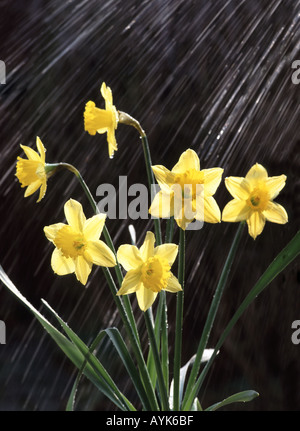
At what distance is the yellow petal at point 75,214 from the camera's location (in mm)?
589

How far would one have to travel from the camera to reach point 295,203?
1257mm

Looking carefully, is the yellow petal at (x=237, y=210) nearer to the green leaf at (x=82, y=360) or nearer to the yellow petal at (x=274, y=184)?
the yellow petal at (x=274, y=184)

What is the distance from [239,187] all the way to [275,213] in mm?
50

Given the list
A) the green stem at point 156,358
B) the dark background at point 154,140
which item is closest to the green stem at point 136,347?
the green stem at point 156,358

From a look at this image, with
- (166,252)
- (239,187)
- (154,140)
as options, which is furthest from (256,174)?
(154,140)

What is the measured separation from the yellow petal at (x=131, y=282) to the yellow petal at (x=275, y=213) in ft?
0.52

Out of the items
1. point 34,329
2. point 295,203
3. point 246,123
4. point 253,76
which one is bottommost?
point 34,329

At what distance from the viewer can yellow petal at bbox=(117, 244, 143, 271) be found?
58 centimetres

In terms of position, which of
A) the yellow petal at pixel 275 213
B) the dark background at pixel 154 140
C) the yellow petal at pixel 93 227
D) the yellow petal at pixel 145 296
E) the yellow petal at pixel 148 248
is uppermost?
the dark background at pixel 154 140

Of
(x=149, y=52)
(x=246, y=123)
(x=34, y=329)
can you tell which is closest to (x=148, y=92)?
(x=149, y=52)

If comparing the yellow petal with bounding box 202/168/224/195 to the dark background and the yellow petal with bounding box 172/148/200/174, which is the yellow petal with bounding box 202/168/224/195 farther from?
the dark background

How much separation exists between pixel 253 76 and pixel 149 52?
10.4 inches
